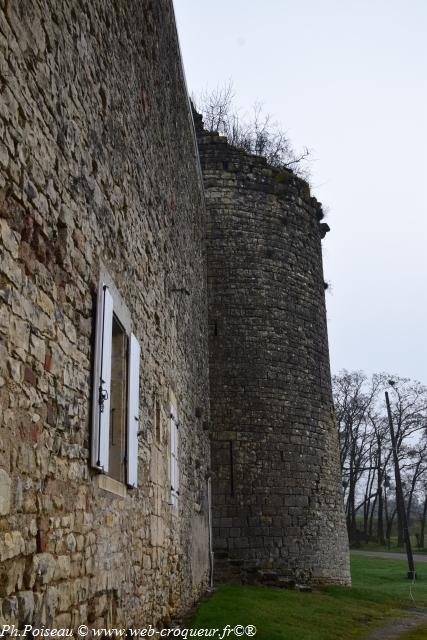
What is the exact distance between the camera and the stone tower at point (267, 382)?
13.5 m

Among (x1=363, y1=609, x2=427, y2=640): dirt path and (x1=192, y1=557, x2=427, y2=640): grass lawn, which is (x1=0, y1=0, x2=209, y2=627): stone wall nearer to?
(x1=192, y1=557, x2=427, y2=640): grass lawn

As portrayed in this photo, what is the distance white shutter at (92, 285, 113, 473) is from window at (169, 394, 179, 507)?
3337 millimetres

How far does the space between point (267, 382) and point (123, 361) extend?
9.38 m

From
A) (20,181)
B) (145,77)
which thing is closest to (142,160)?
(145,77)

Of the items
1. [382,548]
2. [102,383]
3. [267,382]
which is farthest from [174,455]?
[382,548]

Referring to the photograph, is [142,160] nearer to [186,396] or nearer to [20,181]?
[20,181]

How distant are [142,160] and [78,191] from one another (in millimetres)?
2412

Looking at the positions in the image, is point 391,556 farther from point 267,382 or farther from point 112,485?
point 112,485

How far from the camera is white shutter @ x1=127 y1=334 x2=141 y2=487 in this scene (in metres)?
5.18

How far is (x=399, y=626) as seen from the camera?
1009cm

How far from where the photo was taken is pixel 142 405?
20.1 ft

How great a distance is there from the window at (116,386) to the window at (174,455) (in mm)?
2278

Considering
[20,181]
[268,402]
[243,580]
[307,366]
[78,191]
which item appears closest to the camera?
[20,181]

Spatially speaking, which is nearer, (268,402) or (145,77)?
(145,77)
